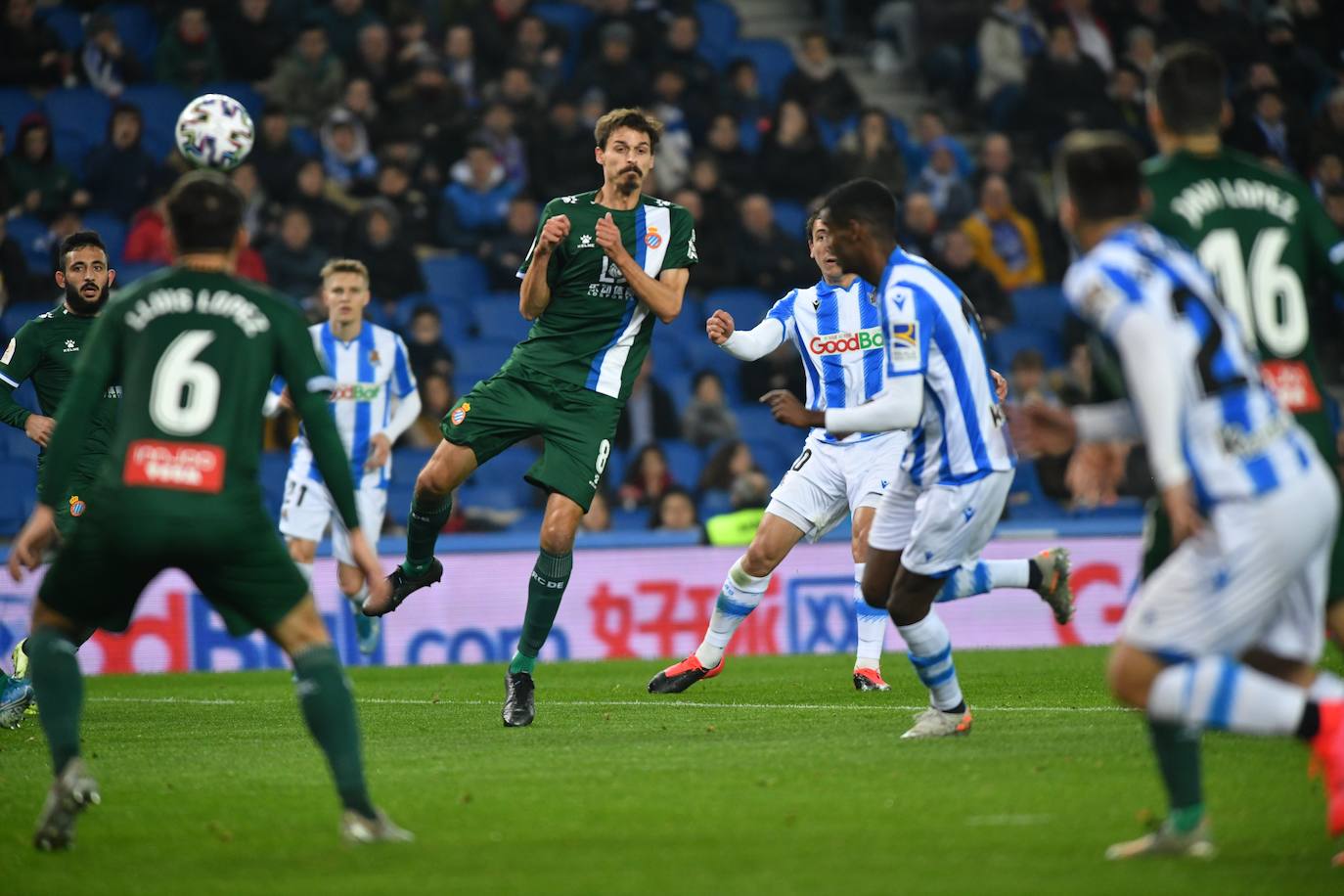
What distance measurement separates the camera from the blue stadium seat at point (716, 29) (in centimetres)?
2192

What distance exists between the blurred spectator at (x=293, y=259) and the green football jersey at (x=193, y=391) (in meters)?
12.0

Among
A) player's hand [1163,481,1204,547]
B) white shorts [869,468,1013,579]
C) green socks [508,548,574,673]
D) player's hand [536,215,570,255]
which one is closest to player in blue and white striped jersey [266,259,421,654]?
green socks [508,548,574,673]

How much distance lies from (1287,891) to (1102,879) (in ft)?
1.60

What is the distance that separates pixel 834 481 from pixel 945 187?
33.9ft

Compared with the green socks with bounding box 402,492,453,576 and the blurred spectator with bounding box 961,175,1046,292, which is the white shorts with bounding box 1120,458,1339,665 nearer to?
the green socks with bounding box 402,492,453,576

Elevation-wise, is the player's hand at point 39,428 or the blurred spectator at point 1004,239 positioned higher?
the blurred spectator at point 1004,239

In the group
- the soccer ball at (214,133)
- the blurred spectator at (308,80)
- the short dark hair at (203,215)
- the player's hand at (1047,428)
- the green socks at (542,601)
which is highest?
the blurred spectator at (308,80)

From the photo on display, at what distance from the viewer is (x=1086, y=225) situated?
5445mm

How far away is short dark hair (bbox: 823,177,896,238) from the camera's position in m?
7.82

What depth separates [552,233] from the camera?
923cm

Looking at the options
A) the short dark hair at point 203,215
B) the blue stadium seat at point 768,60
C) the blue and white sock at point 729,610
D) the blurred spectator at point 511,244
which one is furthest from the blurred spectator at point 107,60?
the short dark hair at point 203,215

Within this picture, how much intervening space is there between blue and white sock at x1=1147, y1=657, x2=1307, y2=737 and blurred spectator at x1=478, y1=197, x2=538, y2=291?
14.1 meters

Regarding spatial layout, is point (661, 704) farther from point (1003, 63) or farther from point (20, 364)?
point (1003, 63)

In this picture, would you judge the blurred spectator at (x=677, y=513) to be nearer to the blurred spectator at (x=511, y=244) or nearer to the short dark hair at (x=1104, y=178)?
the blurred spectator at (x=511, y=244)
